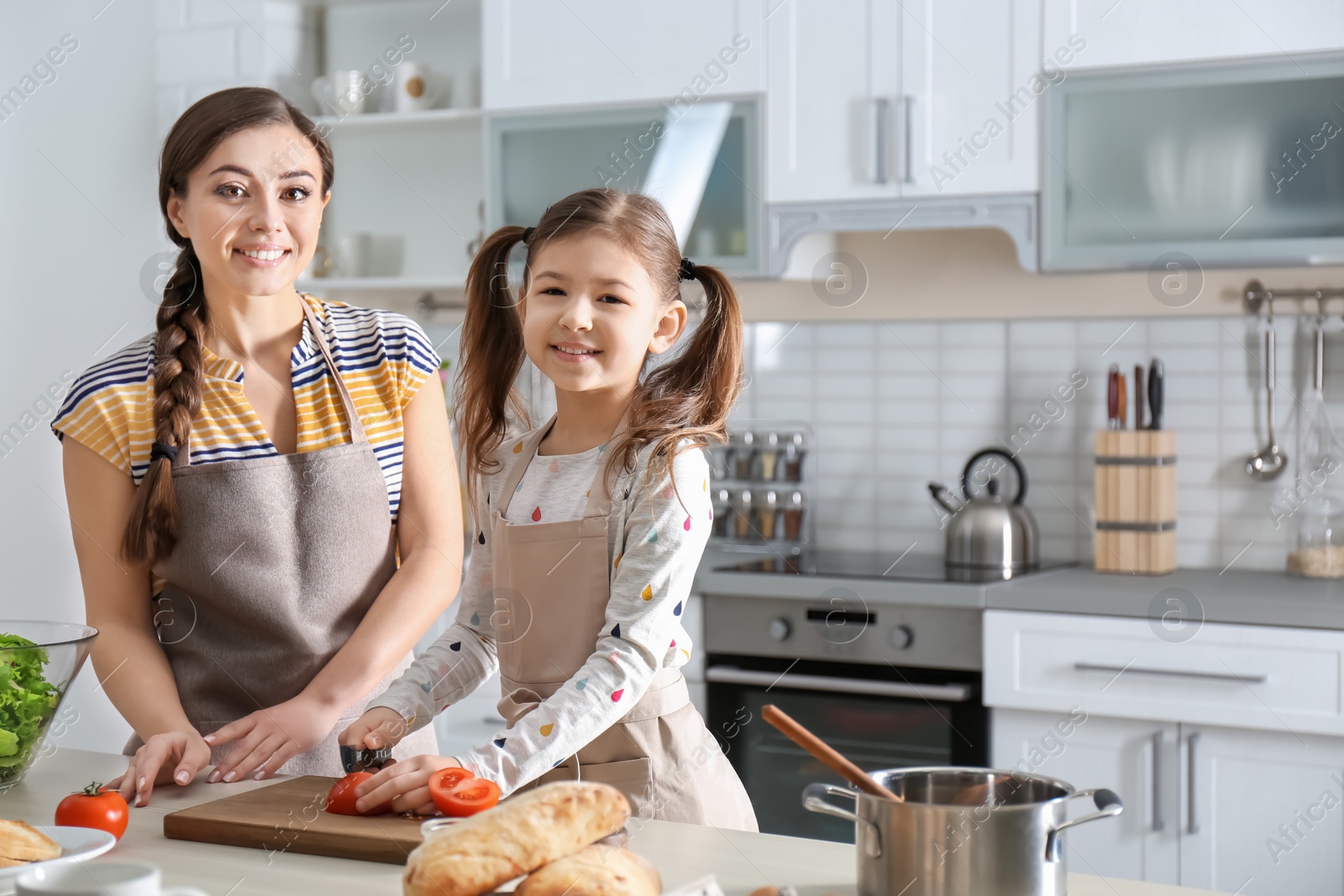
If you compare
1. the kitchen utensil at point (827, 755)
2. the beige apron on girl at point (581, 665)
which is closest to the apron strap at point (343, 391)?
the beige apron on girl at point (581, 665)

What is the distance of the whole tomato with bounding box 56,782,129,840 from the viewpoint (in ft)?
3.31

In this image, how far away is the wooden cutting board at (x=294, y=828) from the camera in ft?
3.16

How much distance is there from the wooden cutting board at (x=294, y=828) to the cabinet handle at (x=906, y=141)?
5.80 ft

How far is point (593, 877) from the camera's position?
77 cm

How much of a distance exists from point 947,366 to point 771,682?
812 millimetres

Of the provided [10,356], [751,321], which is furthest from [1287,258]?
[10,356]

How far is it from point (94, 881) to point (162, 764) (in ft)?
1.59

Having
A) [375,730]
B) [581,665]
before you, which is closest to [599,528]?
[581,665]

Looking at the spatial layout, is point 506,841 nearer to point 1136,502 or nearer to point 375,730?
point 375,730

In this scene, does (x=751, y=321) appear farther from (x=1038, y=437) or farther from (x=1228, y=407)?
(x=1228, y=407)

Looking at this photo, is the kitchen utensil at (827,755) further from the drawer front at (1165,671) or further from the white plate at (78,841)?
the drawer front at (1165,671)

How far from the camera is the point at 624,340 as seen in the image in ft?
3.88

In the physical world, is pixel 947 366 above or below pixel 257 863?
above

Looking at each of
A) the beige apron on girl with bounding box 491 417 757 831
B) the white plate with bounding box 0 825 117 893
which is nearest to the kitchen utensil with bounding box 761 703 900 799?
the beige apron on girl with bounding box 491 417 757 831
